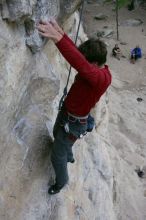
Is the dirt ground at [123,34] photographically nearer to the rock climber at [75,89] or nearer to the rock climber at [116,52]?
the rock climber at [116,52]

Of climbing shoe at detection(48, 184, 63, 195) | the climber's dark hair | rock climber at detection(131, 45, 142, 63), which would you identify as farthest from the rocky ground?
the climber's dark hair

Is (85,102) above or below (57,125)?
above

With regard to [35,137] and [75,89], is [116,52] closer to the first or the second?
[35,137]

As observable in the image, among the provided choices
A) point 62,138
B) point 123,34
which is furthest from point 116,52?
point 62,138

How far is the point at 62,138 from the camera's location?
154 inches

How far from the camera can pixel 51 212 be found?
421cm

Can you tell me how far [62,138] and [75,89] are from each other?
54 cm

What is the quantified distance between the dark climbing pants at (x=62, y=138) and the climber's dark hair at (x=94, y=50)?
2.11 feet

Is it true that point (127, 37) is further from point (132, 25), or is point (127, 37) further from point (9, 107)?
point (9, 107)

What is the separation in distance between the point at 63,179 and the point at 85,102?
947 mm

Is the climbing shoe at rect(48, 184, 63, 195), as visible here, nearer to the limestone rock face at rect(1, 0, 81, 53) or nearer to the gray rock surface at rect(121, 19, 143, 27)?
the limestone rock face at rect(1, 0, 81, 53)

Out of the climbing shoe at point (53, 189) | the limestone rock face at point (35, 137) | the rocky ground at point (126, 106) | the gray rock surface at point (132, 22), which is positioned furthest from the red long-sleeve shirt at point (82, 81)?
the gray rock surface at point (132, 22)

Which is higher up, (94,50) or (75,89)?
(94,50)

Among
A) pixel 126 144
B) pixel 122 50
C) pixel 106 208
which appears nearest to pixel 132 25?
pixel 122 50
